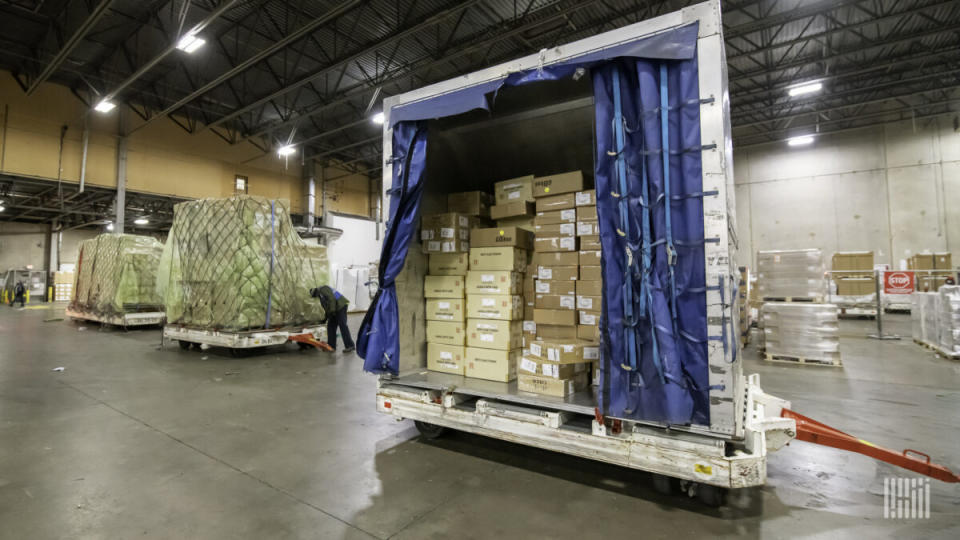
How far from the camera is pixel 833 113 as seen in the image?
18391 millimetres

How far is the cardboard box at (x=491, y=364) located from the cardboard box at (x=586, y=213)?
1.33 meters

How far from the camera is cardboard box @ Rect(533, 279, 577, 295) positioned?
12.0ft

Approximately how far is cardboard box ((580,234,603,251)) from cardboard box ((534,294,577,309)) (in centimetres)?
43

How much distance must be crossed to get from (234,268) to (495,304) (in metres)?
6.48

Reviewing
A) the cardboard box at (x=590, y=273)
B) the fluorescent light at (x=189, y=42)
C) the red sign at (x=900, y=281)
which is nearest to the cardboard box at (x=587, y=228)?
the cardboard box at (x=590, y=273)

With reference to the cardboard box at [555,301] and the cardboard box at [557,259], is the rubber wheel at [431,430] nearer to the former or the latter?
the cardboard box at [555,301]

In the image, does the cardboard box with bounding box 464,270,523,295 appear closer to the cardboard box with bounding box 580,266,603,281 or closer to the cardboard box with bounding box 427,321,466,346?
the cardboard box with bounding box 427,321,466,346

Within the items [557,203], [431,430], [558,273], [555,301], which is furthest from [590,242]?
[431,430]

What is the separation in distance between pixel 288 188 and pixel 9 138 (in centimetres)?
1030

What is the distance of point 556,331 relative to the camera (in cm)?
371

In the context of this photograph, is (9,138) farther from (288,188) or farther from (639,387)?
(639,387)

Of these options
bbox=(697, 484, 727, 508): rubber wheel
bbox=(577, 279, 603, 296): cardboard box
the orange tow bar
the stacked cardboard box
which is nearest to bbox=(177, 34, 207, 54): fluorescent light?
the stacked cardboard box

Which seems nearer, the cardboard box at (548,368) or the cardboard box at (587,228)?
the cardboard box at (548,368)

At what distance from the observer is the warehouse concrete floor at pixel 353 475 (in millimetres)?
2455
